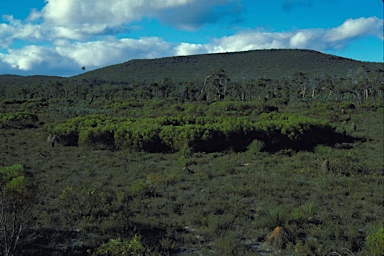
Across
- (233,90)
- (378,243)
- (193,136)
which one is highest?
(233,90)

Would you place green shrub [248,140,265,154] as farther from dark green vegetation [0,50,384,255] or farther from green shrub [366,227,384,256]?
green shrub [366,227,384,256]

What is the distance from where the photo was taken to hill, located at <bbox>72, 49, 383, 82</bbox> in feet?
526

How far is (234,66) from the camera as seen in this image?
17675 centimetres

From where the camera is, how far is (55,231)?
325 inches

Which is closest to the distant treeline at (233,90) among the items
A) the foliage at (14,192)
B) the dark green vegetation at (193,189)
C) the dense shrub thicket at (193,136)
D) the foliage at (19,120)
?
the foliage at (19,120)

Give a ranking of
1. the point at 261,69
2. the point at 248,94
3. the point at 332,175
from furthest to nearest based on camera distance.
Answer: the point at 261,69 → the point at 248,94 → the point at 332,175

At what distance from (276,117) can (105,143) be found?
14739 mm

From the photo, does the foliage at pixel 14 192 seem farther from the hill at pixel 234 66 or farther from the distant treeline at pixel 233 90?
the hill at pixel 234 66

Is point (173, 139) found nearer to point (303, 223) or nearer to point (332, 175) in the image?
point (332, 175)

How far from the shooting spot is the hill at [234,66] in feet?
526

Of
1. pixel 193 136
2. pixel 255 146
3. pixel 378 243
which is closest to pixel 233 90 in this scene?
pixel 255 146

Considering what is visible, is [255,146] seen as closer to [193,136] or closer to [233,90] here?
[193,136]

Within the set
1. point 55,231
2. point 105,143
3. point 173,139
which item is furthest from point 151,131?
point 55,231

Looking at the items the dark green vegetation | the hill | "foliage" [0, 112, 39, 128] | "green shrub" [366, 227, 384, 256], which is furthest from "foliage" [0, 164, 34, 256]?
the hill
